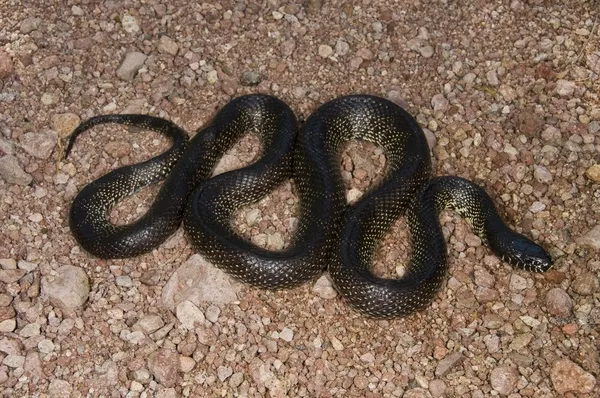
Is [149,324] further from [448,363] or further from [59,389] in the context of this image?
[448,363]

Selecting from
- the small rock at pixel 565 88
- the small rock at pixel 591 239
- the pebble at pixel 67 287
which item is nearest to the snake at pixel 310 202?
the pebble at pixel 67 287

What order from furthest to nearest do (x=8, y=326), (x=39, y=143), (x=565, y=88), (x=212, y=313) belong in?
(x=565, y=88), (x=39, y=143), (x=212, y=313), (x=8, y=326)

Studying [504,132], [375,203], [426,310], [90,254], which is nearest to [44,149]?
[90,254]

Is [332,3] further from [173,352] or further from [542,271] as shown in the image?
[173,352]

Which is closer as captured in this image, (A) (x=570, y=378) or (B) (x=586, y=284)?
(A) (x=570, y=378)

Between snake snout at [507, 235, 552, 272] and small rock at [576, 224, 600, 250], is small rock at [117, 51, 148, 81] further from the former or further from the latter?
small rock at [576, 224, 600, 250]

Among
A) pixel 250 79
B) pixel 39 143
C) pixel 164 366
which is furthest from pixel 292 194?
pixel 39 143
